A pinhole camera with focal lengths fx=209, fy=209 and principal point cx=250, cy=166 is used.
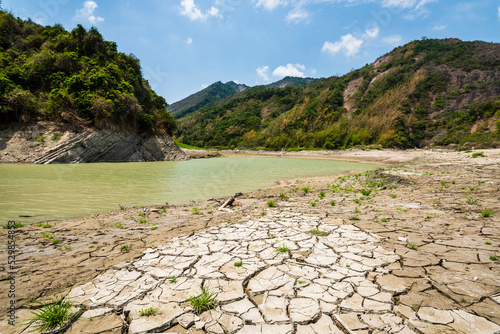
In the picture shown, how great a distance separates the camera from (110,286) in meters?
2.91

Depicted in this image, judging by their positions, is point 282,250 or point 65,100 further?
point 65,100

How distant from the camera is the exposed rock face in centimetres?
2244

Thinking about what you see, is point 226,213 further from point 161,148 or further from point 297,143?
point 297,143

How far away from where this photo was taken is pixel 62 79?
90.5 feet

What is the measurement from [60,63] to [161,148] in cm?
1732

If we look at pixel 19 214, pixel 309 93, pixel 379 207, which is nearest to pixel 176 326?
pixel 379 207

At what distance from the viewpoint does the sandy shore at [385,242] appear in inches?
101

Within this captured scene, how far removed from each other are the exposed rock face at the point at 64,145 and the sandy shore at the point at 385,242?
2403 centimetres

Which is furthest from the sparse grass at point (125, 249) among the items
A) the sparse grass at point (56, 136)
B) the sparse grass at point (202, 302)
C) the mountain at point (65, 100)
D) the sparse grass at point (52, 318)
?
the sparse grass at point (56, 136)

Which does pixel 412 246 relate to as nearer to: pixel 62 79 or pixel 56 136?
pixel 56 136

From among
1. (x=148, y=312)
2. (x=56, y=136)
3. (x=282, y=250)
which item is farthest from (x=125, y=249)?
(x=56, y=136)

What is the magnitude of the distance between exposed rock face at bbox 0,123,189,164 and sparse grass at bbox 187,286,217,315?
29.3 meters

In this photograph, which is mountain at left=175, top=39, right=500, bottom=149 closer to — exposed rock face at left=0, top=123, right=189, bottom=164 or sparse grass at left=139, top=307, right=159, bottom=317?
sparse grass at left=139, top=307, right=159, bottom=317

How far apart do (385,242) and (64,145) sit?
104ft
